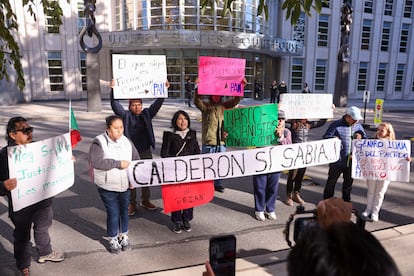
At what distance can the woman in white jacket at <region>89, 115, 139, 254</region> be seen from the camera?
3428 mm

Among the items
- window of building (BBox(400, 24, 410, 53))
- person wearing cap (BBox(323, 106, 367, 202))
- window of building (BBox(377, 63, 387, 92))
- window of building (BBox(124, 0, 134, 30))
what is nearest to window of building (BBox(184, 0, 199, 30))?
window of building (BBox(124, 0, 134, 30))

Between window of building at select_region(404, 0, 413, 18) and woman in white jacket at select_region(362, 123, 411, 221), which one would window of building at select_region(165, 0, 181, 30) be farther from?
window of building at select_region(404, 0, 413, 18)

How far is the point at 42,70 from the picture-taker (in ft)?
81.7

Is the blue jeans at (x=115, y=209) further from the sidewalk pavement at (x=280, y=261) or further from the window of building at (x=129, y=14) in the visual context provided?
the window of building at (x=129, y=14)

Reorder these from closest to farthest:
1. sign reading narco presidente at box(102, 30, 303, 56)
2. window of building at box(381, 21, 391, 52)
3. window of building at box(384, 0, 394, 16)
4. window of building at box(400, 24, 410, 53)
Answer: sign reading narco presidente at box(102, 30, 303, 56)
window of building at box(384, 0, 394, 16)
window of building at box(381, 21, 391, 52)
window of building at box(400, 24, 410, 53)

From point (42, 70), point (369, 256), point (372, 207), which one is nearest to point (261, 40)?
A: point (42, 70)

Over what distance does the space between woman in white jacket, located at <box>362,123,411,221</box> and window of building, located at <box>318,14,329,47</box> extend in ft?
94.8

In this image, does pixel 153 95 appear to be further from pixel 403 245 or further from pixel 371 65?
pixel 371 65

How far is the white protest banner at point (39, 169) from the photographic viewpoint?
2.78m

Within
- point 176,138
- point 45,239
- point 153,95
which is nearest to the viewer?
point 45,239

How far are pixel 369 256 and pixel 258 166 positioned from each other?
10.3ft

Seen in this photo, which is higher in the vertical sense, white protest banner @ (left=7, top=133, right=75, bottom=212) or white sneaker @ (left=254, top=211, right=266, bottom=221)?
white protest banner @ (left=7, top=133, right=75, bottom=212)

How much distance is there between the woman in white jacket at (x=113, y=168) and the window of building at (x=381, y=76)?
36.0 metres

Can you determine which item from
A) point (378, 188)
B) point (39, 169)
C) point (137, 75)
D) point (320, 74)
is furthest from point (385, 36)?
point (39, 169)
